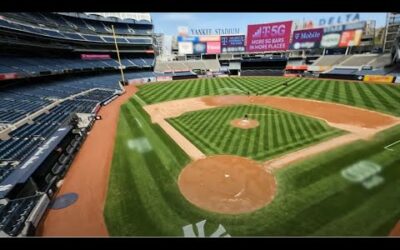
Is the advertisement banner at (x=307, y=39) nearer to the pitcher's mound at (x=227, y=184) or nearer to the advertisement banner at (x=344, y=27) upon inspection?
the advertisement banner at (x=344, y=27)


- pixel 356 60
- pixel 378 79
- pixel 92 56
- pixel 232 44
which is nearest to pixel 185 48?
pixel 232 44

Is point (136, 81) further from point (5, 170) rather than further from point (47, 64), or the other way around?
point (5, 170)

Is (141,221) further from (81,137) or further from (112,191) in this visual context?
(81,137)

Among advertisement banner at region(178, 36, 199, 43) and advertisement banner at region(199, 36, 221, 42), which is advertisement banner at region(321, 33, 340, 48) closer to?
advertisement banner at region(199, 36, 221, 42)

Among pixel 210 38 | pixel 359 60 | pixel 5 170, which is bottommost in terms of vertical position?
pixel 5 170

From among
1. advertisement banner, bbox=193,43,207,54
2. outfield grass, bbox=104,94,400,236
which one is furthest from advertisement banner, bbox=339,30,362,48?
outfield grass, bbox=104,94,400,236

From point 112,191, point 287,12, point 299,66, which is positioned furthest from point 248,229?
point 299,66
